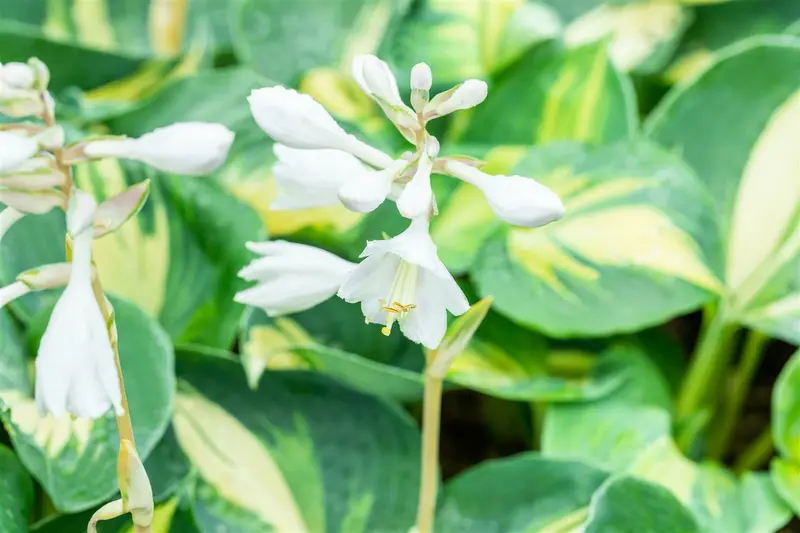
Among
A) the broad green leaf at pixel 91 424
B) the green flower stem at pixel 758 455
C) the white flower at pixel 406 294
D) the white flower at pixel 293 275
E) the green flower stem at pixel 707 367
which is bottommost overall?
the green flower stem at pixel 758 455

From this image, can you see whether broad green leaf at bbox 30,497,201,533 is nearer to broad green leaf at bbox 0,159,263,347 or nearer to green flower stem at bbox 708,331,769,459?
broad green leaf at bbox 0,159,263,347

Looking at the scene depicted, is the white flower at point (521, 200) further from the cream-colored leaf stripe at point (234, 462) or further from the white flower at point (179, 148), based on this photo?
the cream-colored leaf stripe at point (234, 462)

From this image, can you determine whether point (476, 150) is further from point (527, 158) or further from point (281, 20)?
point (281, 20)

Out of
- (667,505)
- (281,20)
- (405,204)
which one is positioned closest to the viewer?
(405,204)

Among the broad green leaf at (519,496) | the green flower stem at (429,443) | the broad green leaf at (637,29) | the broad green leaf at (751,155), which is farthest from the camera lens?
the broad green leaf at (637,29)

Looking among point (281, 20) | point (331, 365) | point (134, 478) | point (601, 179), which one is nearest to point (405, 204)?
point (134, 478)

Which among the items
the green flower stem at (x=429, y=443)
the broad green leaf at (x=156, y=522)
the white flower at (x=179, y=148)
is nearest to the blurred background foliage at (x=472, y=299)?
the broad green leaf at (x=156, y=522)

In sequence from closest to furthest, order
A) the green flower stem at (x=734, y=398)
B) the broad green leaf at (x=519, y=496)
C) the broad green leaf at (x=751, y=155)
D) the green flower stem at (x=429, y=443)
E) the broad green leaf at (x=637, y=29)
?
the green flower stem at (x=429, y=443)
the broad green leaf at (x=519, y=496)
the broad green leaf at (x=751, y=155)
the green flower stem at (x=734, y=398)
the broad green leaf at (x=637, y=29)
